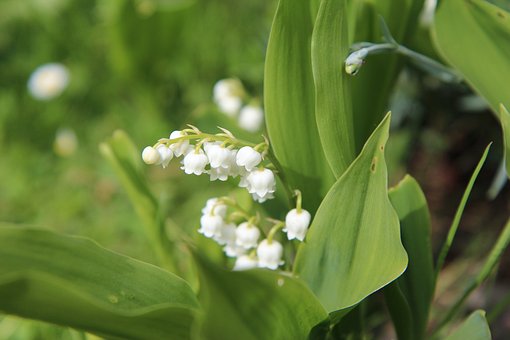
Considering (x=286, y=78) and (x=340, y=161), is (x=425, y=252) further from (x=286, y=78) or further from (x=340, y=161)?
(x=286, y=78)

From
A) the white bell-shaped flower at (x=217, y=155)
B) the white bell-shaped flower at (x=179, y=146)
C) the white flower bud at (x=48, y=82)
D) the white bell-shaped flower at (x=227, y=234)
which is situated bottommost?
the white flower bud at (x=48, y=82)

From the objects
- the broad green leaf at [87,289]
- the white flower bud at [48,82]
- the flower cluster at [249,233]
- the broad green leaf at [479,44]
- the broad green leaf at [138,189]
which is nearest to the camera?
the broad green leaf at [87,289]

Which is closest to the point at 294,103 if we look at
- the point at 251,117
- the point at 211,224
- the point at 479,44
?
the point at 211,224

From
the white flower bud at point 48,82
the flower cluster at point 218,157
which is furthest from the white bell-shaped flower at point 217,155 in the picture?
the white flower bud at point 48,82

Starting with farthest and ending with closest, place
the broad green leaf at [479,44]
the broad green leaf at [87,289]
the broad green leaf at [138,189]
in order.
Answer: the broad green leaf at [138,189], the broad green leaf at [479,44], the broad green leaf at [87,289]

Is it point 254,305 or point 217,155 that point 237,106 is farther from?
point 254,305

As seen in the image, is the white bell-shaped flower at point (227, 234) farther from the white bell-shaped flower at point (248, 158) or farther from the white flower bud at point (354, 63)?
the white flower bud at point (354, 63)

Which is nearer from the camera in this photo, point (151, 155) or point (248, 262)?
point (151, 155)

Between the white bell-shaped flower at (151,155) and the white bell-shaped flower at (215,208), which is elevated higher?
the white bell-shaped flower at (151,155)
